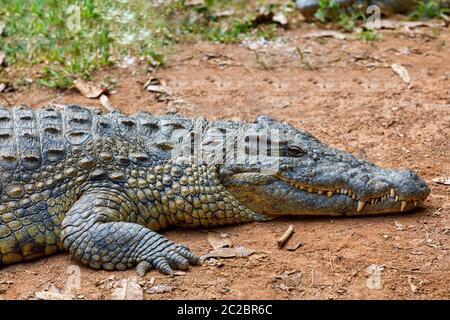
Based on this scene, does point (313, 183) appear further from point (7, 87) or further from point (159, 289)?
point (7, 87)

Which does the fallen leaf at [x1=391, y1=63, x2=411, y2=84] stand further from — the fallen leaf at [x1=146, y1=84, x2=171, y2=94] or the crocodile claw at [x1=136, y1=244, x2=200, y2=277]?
the crocodile claw at [x1=136, y1=244, x2=200, y2=277]

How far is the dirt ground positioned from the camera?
460cm

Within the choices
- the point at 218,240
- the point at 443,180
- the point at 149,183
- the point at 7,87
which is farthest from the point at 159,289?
the point at 7,87

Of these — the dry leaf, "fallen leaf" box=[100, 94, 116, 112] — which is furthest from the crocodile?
the dry leaf

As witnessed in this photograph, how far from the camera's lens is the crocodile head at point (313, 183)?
5.25 metres

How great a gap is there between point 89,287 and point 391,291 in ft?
6.35

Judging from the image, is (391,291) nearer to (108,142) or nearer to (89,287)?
(89,287)

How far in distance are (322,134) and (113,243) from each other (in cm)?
271

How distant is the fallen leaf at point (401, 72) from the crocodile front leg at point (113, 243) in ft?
13.2
